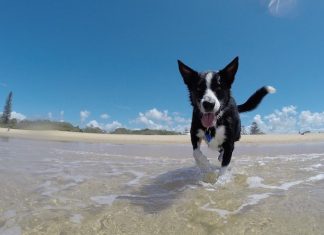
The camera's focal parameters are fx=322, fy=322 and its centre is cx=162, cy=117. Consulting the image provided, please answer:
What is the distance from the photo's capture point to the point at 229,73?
543cm

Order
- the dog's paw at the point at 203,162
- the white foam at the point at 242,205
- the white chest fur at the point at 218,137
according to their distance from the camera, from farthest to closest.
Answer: the dog's paw at the point at 203,162
the white chest fur at the point at 218,137
the white foam at the point at 242,205

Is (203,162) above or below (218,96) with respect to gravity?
below

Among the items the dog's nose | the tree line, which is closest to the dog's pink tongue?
the dog's nose

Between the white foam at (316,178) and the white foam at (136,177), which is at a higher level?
the white foam at (316,178)

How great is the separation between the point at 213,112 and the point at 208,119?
238mm

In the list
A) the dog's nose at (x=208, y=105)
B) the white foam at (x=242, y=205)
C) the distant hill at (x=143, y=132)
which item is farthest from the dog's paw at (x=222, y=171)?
the distant hill at (x=143, y=132)

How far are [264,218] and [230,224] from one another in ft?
1.20

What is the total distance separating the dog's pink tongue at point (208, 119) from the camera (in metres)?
5.32

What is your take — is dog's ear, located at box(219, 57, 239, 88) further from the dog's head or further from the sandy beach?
the sandy beach

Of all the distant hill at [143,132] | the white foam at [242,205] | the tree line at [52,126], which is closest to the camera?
the white foam at [242,205]

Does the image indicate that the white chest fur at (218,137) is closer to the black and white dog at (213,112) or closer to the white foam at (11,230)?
the black and white dog at (213,112)

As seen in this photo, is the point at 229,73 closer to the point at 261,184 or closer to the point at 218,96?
the point at 218,96

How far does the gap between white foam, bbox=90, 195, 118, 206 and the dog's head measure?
1.98 meters

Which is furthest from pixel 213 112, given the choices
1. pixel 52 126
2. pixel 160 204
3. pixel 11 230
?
pixel 52 126
